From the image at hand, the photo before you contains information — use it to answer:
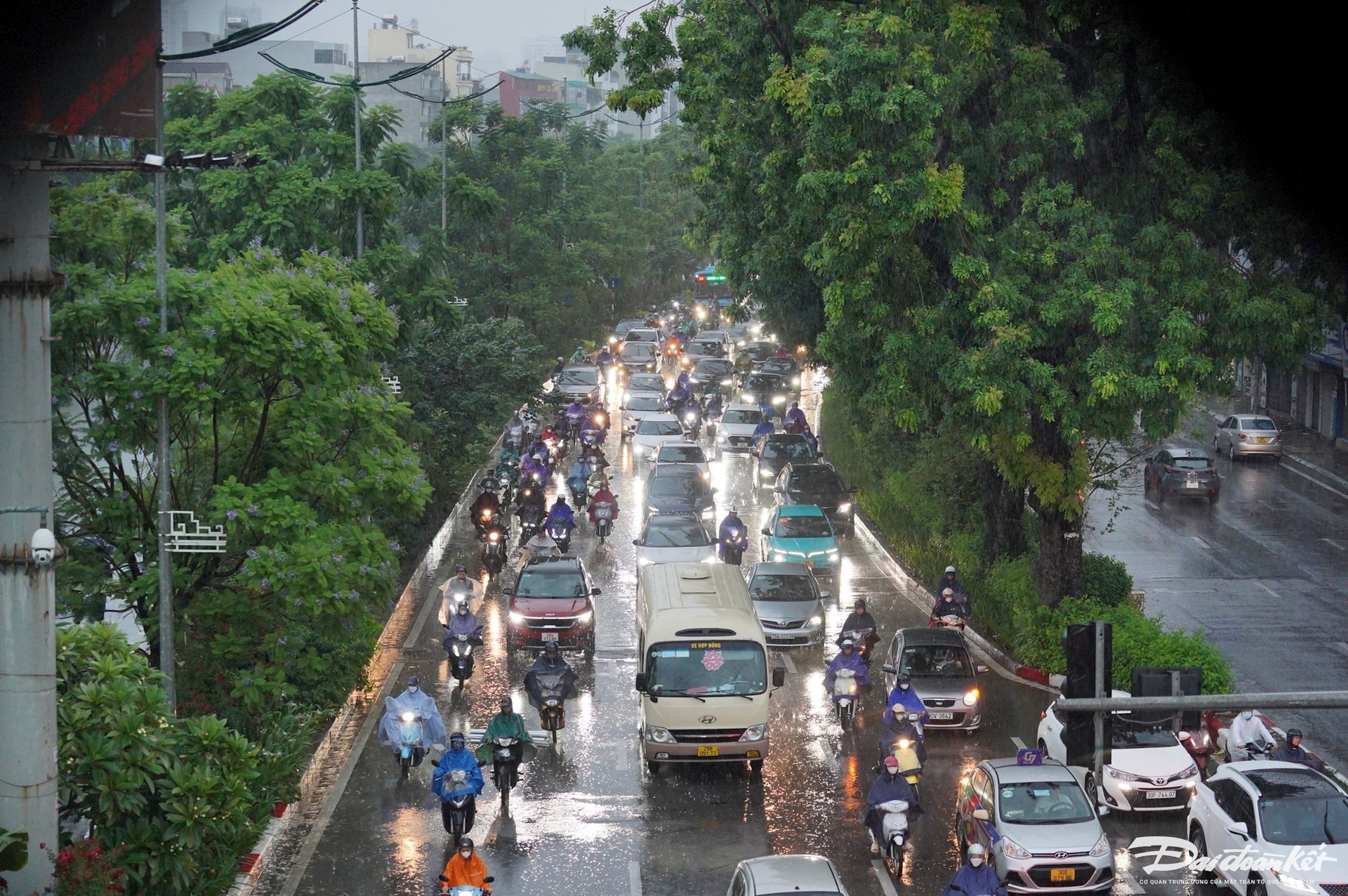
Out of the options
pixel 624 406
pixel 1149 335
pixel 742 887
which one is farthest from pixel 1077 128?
pixel 624 406

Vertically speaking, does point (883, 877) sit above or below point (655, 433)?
below

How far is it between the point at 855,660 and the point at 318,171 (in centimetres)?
1722

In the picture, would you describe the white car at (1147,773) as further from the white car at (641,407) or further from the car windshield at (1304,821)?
the white car at (641,407)

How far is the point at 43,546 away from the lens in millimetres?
12914

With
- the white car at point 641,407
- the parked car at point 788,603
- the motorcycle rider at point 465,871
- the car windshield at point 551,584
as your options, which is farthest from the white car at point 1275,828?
the white car at point 641,407

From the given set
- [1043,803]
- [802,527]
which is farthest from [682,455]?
[1043,803]

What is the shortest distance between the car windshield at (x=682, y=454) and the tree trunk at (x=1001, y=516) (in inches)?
508

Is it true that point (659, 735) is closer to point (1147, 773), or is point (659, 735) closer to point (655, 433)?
point (1147, 773)

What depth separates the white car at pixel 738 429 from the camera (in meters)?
49.8

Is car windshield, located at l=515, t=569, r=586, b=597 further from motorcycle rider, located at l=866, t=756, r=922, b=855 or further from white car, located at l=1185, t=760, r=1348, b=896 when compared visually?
white car, located at l=1185, t=760, r=1348, b=896

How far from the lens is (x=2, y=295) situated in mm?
13055

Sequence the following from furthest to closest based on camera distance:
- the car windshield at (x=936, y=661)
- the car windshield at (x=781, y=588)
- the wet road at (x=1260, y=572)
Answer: the car windshield at (x=781, y=588) → the wet road at (x=1260, y=572) → the car windshield at (x=936, y=661)

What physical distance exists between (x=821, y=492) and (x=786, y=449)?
20.9 ft

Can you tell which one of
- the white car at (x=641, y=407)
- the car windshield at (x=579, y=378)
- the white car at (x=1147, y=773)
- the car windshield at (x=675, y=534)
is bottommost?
the white car at (x=1147, y=773)
